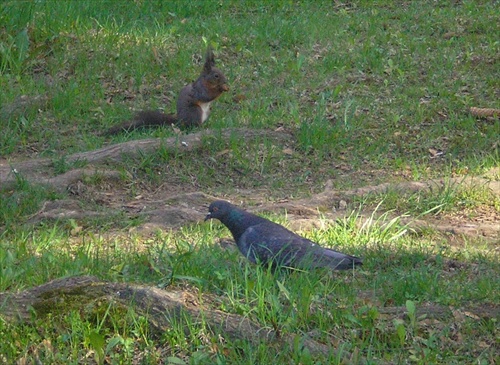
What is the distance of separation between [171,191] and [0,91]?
2.67 meters

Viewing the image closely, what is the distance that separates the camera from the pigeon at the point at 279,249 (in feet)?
16.5

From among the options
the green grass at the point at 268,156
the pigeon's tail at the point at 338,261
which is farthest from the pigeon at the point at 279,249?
the green grass at the point at 268,156

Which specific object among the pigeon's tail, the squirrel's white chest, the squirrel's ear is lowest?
the squirrel's white chest

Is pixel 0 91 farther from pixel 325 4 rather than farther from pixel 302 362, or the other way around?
pixel 302 362

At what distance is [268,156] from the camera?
805 cm

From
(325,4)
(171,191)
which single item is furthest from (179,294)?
(325,4)

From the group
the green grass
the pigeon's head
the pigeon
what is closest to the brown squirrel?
the green grass

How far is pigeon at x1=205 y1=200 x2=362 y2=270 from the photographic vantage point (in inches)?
198

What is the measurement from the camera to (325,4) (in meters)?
11.7

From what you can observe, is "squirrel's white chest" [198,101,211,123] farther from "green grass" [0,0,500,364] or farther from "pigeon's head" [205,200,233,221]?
"pigeon's head" [205,200,233,221]

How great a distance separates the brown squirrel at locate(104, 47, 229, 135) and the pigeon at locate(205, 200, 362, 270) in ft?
9.85

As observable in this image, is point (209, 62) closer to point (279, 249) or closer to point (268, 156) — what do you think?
point (268, 156)

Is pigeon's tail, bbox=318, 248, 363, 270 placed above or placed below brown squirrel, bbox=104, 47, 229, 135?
above

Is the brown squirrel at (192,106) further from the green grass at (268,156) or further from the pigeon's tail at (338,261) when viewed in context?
the pigeon's tail at (338,261)
